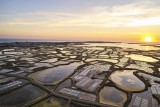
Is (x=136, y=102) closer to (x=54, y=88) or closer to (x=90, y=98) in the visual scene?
(x=90, y=98)

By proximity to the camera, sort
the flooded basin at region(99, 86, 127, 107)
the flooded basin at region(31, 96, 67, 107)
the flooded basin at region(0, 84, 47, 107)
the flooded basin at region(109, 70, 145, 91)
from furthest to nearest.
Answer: the flooded basin at region(109, 70, 145, 91)
the flooded basin at region(99, 86, 127, 107)
the flooded basin at region(0, 84, 47, 107)
the flooded basin at region(31, 96, 67, 107)

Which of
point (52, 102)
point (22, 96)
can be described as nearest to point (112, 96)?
point (52, 102)

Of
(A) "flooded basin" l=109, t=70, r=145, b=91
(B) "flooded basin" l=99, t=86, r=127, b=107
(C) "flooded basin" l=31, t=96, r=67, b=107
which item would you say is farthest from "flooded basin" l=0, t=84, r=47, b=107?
(A) "flooded basin" l=109, t=70, r=145, b=91

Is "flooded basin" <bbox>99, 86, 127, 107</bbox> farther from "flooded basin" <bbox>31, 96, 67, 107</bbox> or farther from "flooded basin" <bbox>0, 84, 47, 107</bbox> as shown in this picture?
"flooded basin" <bbox>0, 84, 47, 107</bbox>

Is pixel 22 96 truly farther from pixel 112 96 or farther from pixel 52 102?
pixel 112 96

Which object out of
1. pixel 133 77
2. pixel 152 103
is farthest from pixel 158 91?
pixel 133 77
